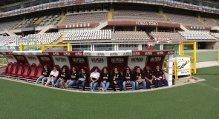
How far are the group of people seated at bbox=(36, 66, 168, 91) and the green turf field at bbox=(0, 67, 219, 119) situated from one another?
1.04 m

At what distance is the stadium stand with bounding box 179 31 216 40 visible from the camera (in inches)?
1945

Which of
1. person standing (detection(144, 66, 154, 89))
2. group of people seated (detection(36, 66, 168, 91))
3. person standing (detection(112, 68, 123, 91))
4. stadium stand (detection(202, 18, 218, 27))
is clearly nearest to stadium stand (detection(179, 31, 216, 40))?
stadium stand (detection(202, 18, 218, 27))

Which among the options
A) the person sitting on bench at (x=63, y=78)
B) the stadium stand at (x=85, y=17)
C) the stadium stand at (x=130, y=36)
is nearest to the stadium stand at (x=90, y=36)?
the stadium stand at (x=130, y=36)

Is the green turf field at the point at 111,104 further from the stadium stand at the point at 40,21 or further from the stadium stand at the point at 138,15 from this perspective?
the stadium stand at the point at 40,21

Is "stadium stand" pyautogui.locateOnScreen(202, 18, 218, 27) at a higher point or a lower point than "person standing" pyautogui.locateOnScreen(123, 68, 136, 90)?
higher

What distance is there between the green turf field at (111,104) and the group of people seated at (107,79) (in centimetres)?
104

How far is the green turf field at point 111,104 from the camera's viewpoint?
1052 cm

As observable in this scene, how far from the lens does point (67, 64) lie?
17.3m

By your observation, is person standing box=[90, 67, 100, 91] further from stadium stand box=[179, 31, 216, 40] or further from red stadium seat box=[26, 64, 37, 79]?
stadium stand box=[179, 31, 216, 40]

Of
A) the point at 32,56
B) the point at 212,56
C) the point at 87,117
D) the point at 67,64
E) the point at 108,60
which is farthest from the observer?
the point at 212,56

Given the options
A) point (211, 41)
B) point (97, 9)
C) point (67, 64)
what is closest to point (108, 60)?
point (67, 64)

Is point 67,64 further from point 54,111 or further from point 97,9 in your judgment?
point 97,9

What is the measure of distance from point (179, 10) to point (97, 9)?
1334cm

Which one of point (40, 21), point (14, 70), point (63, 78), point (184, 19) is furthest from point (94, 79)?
point (184, 19)
